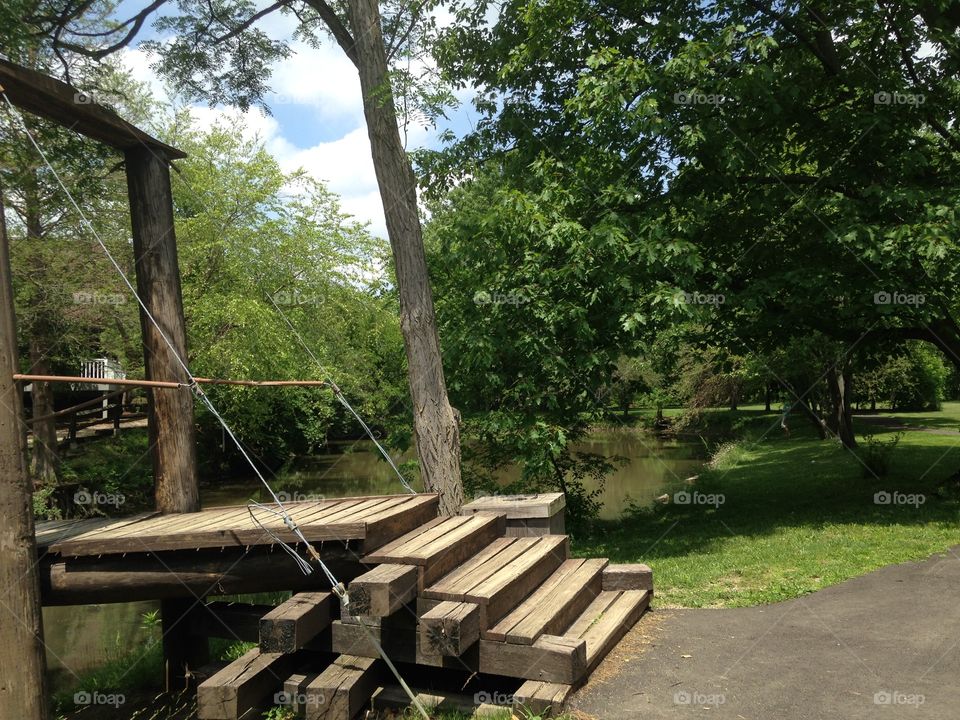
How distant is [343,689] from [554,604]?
165 cm

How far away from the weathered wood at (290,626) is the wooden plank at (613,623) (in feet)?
6.05

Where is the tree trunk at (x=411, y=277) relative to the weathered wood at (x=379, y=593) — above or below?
above

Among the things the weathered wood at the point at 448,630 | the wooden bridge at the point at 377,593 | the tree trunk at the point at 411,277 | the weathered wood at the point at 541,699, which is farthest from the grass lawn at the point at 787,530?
the weathered wood at the point at 448,630

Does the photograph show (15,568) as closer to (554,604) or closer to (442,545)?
(442,545)

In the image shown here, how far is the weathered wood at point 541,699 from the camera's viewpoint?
488 centimetres

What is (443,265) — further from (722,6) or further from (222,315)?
(222,315)

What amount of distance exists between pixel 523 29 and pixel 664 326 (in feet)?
18.3

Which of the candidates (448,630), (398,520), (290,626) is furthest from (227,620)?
(448,630)

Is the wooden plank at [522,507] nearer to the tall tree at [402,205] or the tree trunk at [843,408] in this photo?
the tall tree at [402,205]

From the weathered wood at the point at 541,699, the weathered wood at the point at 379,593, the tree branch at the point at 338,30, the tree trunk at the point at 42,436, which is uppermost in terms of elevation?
the tree branch at the point at 338,30

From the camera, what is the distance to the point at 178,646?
8266 millimetres

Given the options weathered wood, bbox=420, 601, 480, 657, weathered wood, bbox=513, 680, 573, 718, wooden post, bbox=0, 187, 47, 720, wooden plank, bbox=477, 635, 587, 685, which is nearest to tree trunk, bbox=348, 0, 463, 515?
wooden plank, bbox=477, 635, 587, 685

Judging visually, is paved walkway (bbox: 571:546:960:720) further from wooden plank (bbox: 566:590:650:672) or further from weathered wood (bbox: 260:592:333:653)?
weathered wood (bbox: 260:592:333:653)

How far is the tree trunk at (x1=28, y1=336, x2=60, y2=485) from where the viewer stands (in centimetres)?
1942
